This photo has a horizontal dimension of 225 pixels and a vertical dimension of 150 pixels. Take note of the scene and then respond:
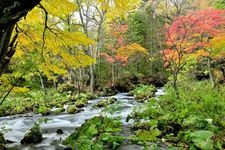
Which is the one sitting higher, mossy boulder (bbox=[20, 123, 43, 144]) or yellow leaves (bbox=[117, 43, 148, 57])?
yellow leaves (bbox=[117, 43, 148, 57])

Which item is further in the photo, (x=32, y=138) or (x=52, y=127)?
(x=52, y=127)

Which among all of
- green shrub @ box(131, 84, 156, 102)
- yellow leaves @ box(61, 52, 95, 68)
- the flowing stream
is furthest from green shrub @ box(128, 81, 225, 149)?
green shrub @ box(131, 84, 156, 102)

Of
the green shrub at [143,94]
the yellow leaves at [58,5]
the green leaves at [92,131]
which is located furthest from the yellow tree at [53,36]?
the green shrub at [143,94]

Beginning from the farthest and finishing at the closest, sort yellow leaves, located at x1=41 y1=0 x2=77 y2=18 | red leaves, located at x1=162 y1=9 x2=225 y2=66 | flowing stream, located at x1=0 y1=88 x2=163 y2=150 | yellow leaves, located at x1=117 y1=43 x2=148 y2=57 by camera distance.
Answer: yellow leaves, located at x1=117 y1=43 x2=148 y2=57
red leaves, located at x1=162 y1=9 x2=225 y2=66
flowing stream, located at x1=0 y1=88 x2=163 y2=150
yellow leaves, located at x1=41 y1=0 x2=77 y2=18

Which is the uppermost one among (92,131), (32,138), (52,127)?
(92,131)

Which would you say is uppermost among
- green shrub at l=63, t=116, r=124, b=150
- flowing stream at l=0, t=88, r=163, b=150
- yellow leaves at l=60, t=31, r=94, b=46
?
yellow leaves at l=60, t=31, r=94, b=46

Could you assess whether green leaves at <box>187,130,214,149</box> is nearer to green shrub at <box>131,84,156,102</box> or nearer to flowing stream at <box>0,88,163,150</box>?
flowing stream at <box>0,88,163,150</box>

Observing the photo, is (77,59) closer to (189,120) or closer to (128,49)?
(189,120)

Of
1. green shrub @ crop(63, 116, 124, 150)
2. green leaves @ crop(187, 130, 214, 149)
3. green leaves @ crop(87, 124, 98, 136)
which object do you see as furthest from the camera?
green leaves @ crop(87, 124, 98, 136)

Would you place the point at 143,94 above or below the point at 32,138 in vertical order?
above

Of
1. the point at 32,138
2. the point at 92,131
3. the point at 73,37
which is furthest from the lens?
the point at 32,138

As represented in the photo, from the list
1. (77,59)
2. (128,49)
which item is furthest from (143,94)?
(77,59)

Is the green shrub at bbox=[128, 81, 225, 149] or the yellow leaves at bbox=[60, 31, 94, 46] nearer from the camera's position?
the yellow leaves at bbox=[60, 31, 94, 46]

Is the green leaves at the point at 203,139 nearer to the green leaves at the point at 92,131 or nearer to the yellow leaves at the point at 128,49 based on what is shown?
the green leaves at the point at 92,131
